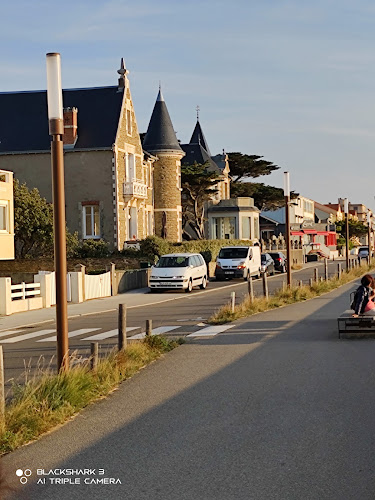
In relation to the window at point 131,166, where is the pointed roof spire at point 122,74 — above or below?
above

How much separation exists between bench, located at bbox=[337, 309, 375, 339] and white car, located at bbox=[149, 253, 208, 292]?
19.3m

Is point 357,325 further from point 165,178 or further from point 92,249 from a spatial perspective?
point 165,178

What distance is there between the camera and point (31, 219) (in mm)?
40219

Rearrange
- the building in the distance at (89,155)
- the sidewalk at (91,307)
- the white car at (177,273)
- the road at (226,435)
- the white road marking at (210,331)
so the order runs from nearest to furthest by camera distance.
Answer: the road at (226,435) → the white road marking at (210,331) → the sidewalk at (91,307) → the white car at (177,273) → the building in the distance at (89,155)

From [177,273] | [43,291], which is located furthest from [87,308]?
[177,273]

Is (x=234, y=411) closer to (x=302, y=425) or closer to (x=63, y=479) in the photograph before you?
(x=302, y=425)

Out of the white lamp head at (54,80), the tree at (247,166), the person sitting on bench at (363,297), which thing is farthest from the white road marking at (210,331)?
the tree at (247,166)

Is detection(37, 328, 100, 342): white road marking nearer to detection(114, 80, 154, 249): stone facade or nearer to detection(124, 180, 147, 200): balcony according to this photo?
detection(114, 80, 154, 249): stone facade

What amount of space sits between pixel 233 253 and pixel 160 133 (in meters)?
16.8

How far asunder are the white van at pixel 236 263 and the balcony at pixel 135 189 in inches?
282

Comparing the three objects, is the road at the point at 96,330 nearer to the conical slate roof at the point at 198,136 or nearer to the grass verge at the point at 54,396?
the grass verge at the point at 54,396

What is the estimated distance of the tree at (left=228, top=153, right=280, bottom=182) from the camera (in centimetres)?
7775

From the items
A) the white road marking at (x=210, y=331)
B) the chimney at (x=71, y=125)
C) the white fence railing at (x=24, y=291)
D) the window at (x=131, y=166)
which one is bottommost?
the white road marking at (x=210, y=331)

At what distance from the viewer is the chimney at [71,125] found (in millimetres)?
47375
